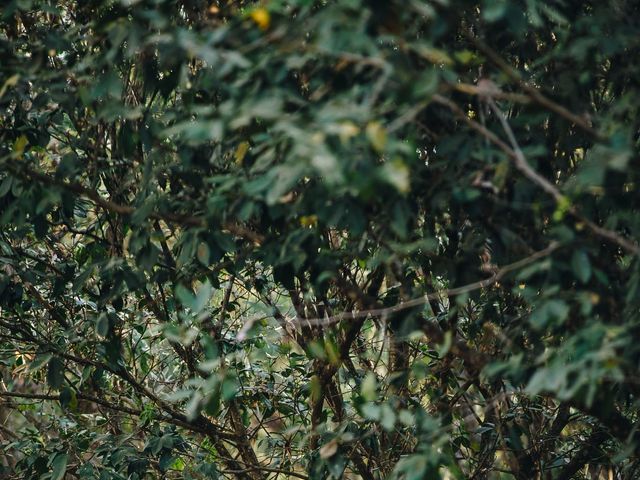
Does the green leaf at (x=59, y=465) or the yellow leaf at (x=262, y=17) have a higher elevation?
the yellow leaf at (x=262, y=17)

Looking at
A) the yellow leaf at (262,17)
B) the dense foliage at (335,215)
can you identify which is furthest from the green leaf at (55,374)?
the yellow leaf at (262,17)

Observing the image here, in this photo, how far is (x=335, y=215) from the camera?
8.55ft

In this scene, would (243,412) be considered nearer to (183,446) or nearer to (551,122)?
(183,446)

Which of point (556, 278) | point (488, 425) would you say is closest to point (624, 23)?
point (556, 278)

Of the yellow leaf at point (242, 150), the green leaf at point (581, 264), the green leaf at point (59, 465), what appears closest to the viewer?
the green leaf at point (581, 264)

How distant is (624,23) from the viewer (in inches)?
109

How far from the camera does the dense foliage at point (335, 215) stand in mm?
2395

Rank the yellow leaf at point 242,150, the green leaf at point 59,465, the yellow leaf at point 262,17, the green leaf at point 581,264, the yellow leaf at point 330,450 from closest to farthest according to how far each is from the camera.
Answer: the yellow leaf at point 262,17 < the green leaf at point 581,264 < the yellow leaf at point 242,150 < the yellow leaf at point 330,450 < the green leaf at point 59,465

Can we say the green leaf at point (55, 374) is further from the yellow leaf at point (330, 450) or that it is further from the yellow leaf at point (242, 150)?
the yellow leaf at point (242, 150)

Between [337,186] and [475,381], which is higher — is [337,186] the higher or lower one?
the lower one

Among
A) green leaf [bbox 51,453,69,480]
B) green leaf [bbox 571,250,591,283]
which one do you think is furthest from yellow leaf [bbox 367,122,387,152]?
green leaf [bbox 51,453,69,480]

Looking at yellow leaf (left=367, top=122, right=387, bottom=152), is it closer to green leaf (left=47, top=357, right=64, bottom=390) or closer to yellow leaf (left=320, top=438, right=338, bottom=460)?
yellow leaf (left=320, top=438, right=338, bottom=460)

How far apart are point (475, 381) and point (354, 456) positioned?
639mm

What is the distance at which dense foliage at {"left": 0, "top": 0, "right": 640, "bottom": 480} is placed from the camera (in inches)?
94.3
